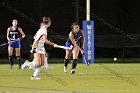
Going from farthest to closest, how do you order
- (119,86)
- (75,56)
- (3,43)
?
(3,43)
(75,56)
(119,86)

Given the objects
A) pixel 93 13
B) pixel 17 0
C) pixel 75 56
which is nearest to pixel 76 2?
pixel 93 13

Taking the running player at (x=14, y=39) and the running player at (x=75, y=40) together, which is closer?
the running player at (x=75, y=40)

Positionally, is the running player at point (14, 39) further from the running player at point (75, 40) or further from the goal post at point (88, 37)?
the goal post at point (88, 37)

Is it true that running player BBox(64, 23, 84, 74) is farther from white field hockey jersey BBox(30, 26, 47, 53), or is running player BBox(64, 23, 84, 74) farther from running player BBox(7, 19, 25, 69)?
running player BBox(7, 19, 25, 69)

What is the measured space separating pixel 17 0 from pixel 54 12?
5.14ft

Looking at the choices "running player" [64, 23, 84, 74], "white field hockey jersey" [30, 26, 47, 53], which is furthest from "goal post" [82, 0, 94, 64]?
"white field hockey jersey" [30, 26, 47, 53]

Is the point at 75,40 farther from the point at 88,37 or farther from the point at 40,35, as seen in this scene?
the point at 88,37

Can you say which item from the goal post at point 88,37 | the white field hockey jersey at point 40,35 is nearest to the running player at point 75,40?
the white field hockey jersey at point 40,35

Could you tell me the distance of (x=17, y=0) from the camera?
1955 cm

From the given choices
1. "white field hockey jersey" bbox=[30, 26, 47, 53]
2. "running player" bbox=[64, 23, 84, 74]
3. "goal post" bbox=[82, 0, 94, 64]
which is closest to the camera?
"white field hockey jersey" bbox=[30, 26, 47, 53]

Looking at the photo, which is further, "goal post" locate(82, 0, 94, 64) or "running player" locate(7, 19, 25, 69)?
"goal post" locate(82, 0, 94, 64)

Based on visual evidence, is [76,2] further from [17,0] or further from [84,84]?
[84,84]

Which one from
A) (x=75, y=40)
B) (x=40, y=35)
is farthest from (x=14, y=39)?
(x=40, y=35)

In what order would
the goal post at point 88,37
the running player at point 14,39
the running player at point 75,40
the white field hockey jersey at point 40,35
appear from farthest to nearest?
the goal post at point 88,37
the running player at point 14,39
the running player at point 75,40
the white field hockey jersey at point 40,35
